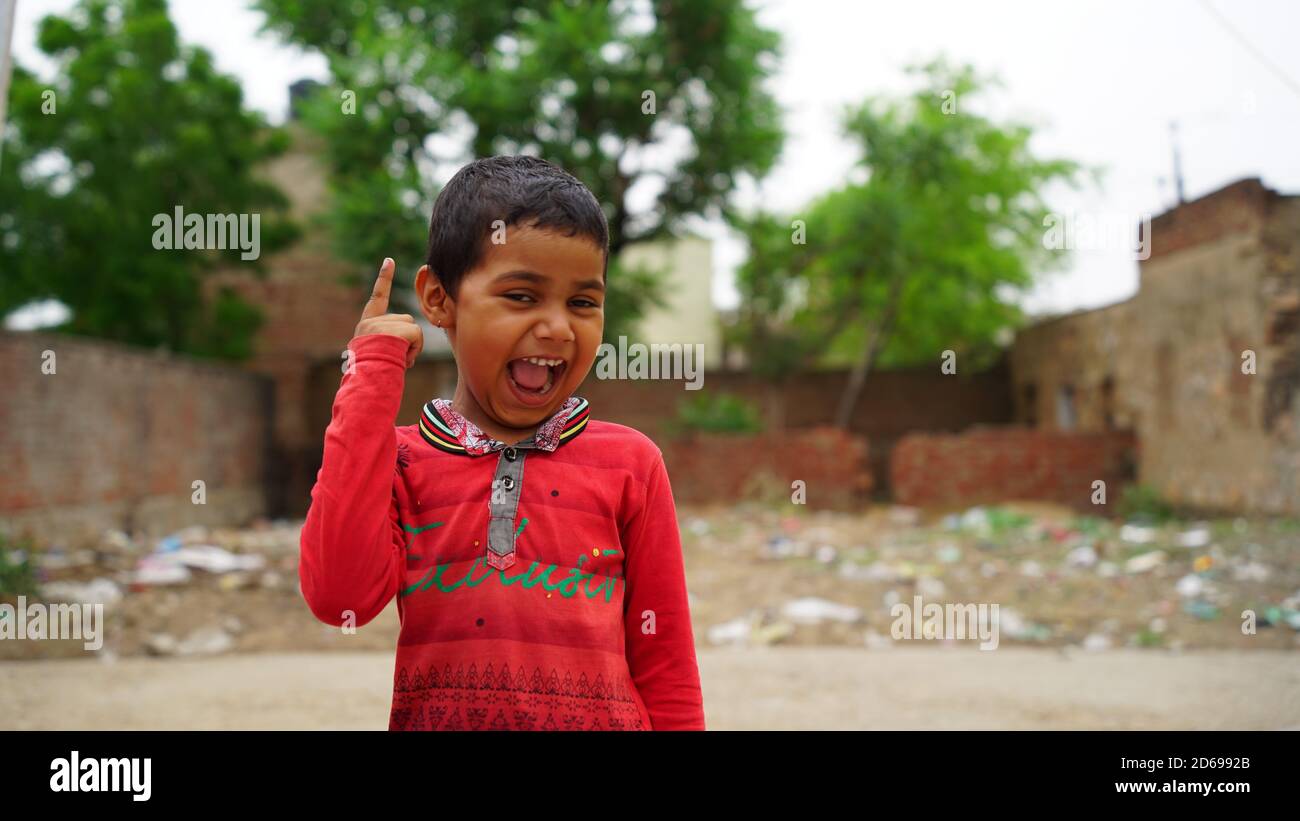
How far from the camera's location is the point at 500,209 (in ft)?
4.77

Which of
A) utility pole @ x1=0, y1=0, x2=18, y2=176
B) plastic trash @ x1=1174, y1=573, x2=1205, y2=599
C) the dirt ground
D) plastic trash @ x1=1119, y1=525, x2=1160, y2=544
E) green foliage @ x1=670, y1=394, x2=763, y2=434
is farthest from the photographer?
green foliage @ x1=670, y1=394, x2=763, y2=434

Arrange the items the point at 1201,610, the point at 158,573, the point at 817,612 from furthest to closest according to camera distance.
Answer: the point at 158,573 < the point at 817,612 < the point at 1201,610

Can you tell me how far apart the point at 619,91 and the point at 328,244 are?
5.27 meters

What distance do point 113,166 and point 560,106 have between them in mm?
7086

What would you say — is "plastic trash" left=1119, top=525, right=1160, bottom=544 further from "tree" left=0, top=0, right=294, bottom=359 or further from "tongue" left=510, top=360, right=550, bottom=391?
"tree" left=0, top=0, right=294, bottom=359

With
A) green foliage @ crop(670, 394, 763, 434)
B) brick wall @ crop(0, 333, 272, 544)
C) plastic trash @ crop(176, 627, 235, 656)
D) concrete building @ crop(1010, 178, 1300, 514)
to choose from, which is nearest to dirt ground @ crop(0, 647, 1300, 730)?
plastic trash @ crop(176, 627, 235, 656)

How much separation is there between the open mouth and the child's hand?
13 centimetres

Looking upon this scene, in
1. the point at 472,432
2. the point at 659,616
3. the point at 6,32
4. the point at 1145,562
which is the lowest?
the point at 1145,562

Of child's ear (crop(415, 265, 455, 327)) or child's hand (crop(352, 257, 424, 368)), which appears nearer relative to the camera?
child's hand (crop(352, 257, 424, 368))

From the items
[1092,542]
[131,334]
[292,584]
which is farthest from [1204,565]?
[131,334]

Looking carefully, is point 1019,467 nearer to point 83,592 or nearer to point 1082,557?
point 1082,557

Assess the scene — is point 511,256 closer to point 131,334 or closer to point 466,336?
point 466,336

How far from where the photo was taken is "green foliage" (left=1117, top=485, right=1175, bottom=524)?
43.7 ft

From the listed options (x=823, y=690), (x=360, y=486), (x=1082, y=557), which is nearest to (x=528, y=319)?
(x=360, y=486)
